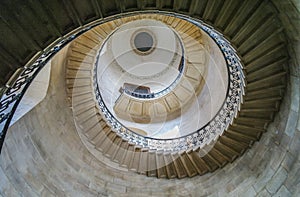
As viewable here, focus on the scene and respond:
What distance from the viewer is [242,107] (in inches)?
229

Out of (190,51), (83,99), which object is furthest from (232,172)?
(190,51)

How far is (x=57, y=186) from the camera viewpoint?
585 cm

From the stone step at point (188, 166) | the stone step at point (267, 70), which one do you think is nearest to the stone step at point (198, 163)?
the stone step at point (188, 166)

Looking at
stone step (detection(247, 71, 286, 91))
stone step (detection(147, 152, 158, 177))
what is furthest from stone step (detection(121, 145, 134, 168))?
stone step (detection(247, 71, 286, 91))

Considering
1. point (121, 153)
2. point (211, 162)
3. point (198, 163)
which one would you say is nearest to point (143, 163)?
point (121, 153)

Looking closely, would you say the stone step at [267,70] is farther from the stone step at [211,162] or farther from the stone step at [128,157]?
the stone step at [128,157]

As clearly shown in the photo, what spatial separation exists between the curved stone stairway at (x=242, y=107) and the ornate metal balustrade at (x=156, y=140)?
29cm

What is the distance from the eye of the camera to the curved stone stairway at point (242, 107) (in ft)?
15.4

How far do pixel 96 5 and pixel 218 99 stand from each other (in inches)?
238

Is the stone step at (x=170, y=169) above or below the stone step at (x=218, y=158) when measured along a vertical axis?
below

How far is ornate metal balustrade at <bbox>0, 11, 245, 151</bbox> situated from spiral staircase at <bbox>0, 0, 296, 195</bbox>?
151 mm

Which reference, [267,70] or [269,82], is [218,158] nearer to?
[269,82]

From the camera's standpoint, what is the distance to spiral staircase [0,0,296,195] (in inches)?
160

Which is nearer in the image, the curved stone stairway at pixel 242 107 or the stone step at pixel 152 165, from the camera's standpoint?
the curved stone stairway at pixel 242 107
